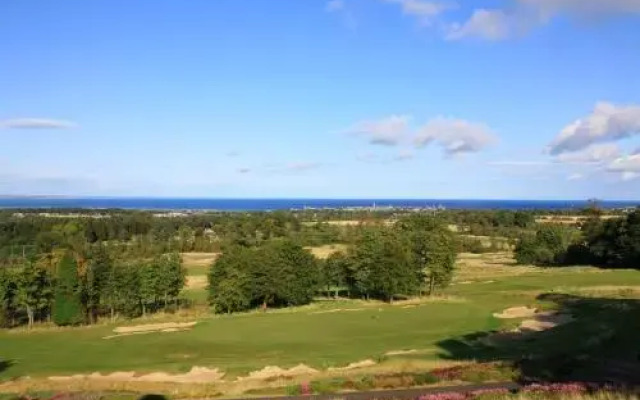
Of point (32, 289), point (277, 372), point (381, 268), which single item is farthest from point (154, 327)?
point (277, 372)

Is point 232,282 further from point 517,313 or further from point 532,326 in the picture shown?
point 532,326

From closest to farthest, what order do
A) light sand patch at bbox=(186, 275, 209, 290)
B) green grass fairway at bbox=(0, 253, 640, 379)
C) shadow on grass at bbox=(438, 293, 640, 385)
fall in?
shadow on grass at bbox=(438, 293, 640, 385) < green grass fairway at bbox=(0, 253, 640, 379) < light sand patch at bbox=(186, 275, 209, 290)

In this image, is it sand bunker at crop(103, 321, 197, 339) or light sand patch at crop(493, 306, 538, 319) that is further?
sand bunker at crop(103, 321, 197, 339)

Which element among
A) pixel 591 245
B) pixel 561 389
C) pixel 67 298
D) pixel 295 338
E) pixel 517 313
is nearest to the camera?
pixel 561 389

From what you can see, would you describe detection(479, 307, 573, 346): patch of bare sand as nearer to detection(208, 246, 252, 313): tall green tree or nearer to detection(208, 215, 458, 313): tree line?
detection(208, 215, 458, 313): tree line

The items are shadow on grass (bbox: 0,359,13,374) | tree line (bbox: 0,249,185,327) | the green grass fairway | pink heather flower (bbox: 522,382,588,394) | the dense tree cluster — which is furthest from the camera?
the dense tree cluster

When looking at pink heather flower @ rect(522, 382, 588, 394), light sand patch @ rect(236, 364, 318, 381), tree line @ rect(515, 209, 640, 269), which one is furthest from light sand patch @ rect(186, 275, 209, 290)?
pink heather flower @ rect(522, 382, 588, 394)
